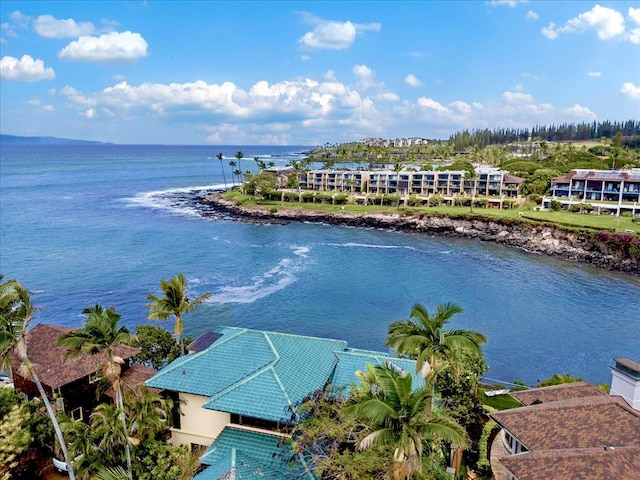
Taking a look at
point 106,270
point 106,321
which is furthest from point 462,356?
point 106,270

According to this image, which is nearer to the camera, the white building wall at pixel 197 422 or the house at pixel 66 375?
the white building wall at pixel 197 422

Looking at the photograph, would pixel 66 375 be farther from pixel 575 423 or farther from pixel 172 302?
pixel 575 423

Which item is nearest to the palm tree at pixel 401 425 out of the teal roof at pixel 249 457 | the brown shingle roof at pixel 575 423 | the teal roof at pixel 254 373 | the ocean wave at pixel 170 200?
the teal roof at pixel 249 457

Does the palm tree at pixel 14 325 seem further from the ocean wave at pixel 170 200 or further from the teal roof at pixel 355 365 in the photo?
the ocean wave at pixel 170 200

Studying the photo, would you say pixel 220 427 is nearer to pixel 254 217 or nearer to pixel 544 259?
pixel 544 259

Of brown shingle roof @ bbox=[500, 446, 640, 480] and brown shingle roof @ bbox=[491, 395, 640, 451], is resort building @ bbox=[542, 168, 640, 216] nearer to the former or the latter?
brown shingle roof @ bbox=[491, 395, 640, 451]

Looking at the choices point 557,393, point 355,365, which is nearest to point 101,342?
point 355,365

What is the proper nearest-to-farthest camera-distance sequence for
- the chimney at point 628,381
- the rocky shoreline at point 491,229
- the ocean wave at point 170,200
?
the chimney at point 628,381 → the rocky shoreline at point 491,229 → the ocean wave at point 170,200
